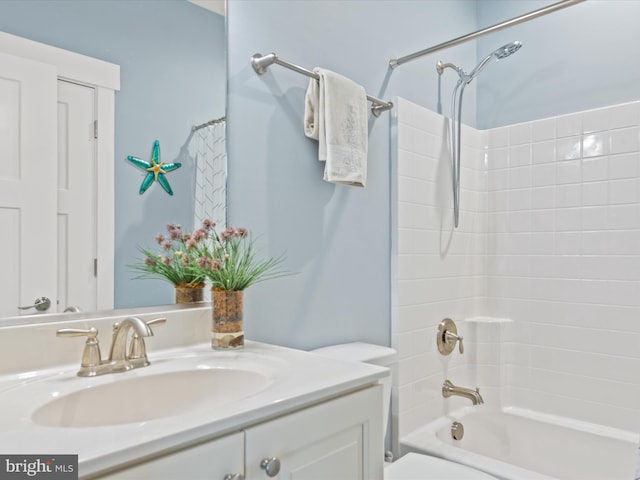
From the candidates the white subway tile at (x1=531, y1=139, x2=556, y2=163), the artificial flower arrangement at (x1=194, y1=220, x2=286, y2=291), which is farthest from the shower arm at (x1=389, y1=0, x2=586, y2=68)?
the artificial flower arrangement at (x1=194, y1=220, x2=286, y2=291)

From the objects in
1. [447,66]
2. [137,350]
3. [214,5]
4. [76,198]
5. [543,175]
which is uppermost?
[447,66]

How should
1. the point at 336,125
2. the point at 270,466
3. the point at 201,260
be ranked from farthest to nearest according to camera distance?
1. the point at 336,125
2. the point at 201,260
3. the point at 270,466

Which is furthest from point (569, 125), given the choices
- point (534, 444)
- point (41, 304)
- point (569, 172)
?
point (41, 304)

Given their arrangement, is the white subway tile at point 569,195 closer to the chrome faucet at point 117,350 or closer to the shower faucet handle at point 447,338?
the shower faucet handle at point 447,338

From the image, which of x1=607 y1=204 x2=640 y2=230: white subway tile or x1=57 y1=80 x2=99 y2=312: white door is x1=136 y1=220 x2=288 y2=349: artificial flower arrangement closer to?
x1=57 y1=80 x2=99 y2=312: white door

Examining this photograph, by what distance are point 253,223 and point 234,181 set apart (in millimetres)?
141

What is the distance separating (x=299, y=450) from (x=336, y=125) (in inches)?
40.6

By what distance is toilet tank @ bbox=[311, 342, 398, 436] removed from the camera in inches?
62.5

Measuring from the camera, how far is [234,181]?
1465 millimetres

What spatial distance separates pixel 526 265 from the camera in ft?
7.74

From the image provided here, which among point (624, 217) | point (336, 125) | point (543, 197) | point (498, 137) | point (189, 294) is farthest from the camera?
point (498, 137)

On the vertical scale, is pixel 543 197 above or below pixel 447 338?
above

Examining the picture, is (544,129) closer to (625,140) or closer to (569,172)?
(569,172)

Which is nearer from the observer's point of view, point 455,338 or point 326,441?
point 326,441
